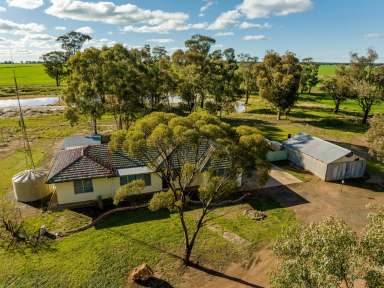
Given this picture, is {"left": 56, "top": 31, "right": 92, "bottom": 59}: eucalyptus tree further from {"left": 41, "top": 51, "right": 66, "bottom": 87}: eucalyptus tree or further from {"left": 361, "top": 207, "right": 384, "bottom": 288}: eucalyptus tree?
{"left": 361, "top": 207, "right": 384, "bottom": 288}: eucalyptus tree

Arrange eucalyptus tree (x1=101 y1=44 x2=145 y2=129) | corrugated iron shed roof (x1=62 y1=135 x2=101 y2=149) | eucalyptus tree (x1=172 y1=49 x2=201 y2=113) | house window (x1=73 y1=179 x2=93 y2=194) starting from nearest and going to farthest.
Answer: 1. house window (x1=73 y1=179 x2=93 y2=194)
2. corrugated iron shed roof (x1=62 y1=135 x2=101 y2=149)
3. eucalyptus tree (x1=101 y1=44 x2=145 y2=129)
4. eucalyptus tree (x1=172 y1=49 x2=201 y2=113)

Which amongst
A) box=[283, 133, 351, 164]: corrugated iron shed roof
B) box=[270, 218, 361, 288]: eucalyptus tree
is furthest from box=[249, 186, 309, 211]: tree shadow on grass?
box=[270, 218, 361, 288]: eucalyptus tree

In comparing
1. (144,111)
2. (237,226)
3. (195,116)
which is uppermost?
(195,116)

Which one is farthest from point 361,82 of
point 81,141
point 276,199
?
point 81,141

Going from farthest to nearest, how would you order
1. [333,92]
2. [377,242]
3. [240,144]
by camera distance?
[333,92]
[240,144]
[377,242]

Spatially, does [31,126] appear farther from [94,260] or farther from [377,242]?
[377,242]

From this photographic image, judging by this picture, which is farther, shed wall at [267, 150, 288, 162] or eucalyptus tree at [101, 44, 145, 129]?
→ eucalyptus tree at [101, 44, 145, 129]

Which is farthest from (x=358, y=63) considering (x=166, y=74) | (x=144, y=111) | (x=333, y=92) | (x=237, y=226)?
(x=237, y=226)

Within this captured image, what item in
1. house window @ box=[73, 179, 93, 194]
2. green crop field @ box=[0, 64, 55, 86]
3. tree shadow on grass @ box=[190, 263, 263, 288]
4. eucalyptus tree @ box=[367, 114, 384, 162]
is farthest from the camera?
green crop field @ box=[0, 64, 55, 86]
